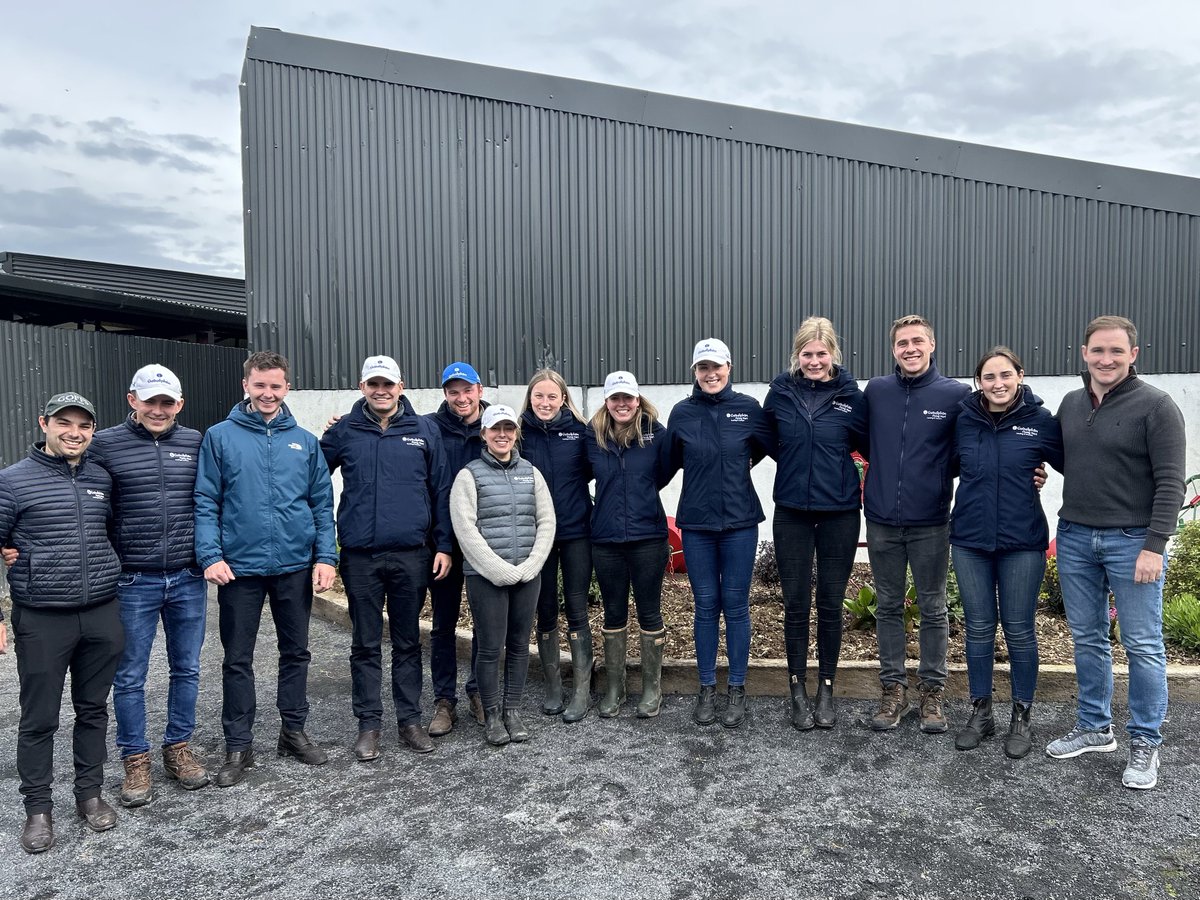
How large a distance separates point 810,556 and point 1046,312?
7.00 m

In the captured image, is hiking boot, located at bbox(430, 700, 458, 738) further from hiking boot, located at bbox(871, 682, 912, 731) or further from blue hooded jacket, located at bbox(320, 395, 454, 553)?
hiking boot, located at bbox(871, 682, 912, 731)

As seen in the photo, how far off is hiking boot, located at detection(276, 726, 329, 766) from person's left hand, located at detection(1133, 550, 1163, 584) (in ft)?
13.8

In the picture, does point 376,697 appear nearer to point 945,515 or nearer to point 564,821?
point 564,821

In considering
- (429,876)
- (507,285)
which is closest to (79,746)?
(429,876)

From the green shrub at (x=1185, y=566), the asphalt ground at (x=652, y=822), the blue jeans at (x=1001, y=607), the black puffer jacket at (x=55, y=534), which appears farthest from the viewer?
the green shrub at (x=1185, y=566)

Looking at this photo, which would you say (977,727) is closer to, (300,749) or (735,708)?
(735,708)

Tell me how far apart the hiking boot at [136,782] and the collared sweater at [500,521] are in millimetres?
1833

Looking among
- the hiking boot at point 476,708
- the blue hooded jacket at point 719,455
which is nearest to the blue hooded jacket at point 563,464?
the blue hooded jacket at point 719,455

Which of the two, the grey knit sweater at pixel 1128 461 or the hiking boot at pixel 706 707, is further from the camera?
the hiking boot at pixel 706 707

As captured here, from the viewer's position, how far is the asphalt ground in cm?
323

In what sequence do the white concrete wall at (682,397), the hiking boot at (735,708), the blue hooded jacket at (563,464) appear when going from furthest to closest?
the white concrete wall at (682,397) → the blue hooded jacket at (563,464) → the hiking boot at (735,708)

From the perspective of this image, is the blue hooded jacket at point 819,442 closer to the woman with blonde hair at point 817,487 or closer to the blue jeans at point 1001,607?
the woman with blonde hair at point 817,487

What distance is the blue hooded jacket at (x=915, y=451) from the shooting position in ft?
14.8

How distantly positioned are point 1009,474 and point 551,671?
9.46 feet
